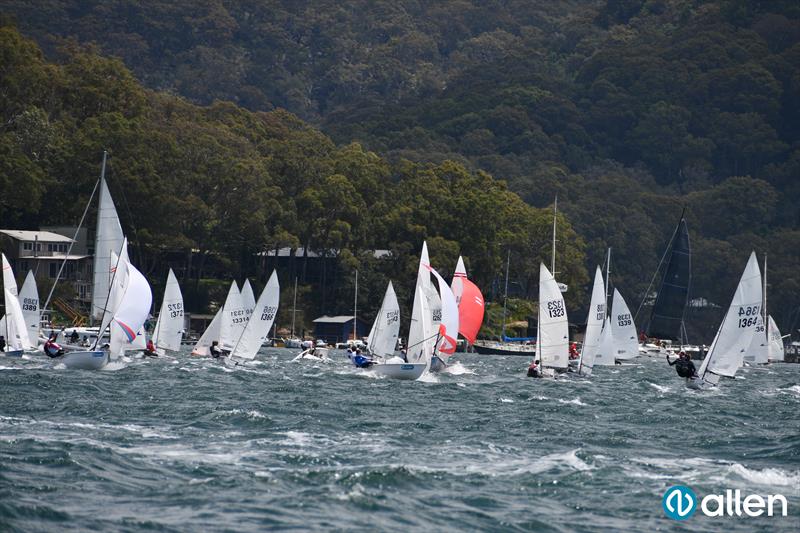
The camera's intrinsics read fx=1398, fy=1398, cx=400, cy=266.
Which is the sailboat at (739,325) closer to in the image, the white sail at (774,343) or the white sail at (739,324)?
the white sail at (739,324)

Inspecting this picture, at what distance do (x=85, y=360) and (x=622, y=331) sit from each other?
30.2 m

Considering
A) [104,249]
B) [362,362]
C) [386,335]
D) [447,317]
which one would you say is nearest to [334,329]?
[104,249]

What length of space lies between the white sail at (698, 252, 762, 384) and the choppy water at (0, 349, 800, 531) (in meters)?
1.43

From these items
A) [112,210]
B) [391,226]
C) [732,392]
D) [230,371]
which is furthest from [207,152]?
[732,392]

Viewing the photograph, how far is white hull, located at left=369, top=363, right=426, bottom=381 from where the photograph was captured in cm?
4769

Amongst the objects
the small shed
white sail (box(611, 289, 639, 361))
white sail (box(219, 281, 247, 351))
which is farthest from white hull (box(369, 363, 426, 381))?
the small shed

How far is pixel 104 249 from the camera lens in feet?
201

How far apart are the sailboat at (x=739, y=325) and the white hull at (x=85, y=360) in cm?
2044

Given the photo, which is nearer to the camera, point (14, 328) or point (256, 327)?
point (14, 328)

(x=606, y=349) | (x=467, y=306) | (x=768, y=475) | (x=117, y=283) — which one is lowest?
(x=768, y=475)

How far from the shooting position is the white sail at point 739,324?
43562 mm

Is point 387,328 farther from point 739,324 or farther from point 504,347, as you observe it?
point 504,347

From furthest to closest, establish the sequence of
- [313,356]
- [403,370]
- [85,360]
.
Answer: [313,356] → [403,370] → [85,360]

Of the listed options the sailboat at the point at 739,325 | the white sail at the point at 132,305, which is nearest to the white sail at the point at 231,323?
the white sail at the point at 132,305
